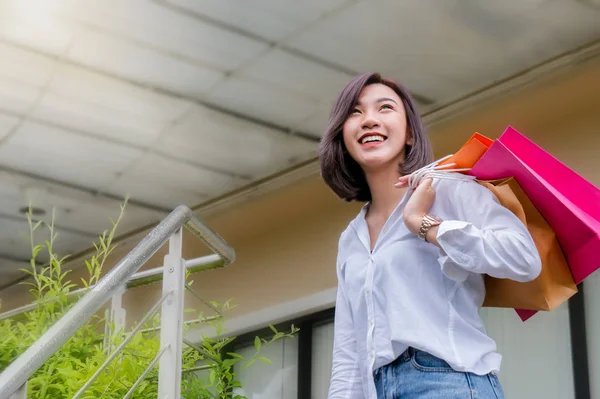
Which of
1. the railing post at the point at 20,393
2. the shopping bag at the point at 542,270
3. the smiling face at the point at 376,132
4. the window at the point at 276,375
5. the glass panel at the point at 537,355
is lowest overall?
the railing post at the point at 20,393

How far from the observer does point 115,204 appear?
574cm

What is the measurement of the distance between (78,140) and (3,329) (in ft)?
7.51

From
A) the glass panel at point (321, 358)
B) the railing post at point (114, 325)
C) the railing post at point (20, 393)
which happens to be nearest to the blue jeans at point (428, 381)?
the railing post at point (20, 393)

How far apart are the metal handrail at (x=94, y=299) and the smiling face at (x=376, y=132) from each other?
590mm

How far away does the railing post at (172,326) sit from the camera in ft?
7.23

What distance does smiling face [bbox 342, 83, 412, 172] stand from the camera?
1.63 metres

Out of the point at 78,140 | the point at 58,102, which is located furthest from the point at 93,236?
the point at 58,102

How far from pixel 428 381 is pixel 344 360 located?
9.1 inches

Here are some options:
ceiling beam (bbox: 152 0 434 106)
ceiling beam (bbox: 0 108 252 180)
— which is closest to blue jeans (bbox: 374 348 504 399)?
ceiling beam (bbox: 152 0 434 106)

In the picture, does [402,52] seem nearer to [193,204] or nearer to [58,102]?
[58,102]

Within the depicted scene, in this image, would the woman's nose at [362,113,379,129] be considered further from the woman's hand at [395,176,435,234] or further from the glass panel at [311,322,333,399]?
the glass panel at [311,322,333,399]

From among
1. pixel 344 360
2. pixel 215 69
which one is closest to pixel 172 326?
pixel 344 360

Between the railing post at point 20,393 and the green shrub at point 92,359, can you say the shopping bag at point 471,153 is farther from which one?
the green shrub at point 92,359

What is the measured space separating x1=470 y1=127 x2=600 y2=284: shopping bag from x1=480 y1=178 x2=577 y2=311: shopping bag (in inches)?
0.5
